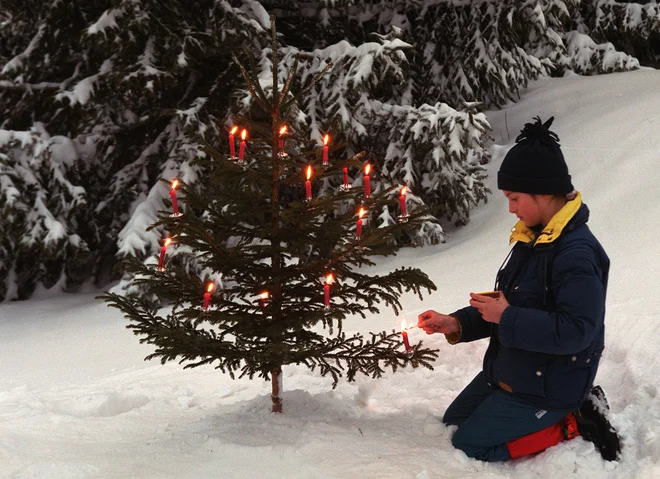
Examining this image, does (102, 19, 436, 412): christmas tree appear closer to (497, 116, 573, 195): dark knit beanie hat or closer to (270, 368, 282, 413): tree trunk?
(270, 368, 282, 413): tree trunk

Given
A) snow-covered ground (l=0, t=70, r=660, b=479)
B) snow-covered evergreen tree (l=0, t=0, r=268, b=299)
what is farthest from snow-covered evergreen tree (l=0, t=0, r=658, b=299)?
snow-covered ground (l=0, t=70, r=660, b=479)

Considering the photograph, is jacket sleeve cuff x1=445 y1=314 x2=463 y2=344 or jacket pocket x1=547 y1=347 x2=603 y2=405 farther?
jacket sleeve cuff x1=445 y1=314 x2=463 y2=344

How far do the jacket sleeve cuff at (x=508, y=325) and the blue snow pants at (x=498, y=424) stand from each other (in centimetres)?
44

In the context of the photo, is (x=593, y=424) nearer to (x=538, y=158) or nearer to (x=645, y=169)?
(x=538, y=158)

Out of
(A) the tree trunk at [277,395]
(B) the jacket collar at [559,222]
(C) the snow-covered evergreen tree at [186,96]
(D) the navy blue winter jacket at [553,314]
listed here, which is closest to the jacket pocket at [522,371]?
(D) the navy blue winter jacket at [553,314]

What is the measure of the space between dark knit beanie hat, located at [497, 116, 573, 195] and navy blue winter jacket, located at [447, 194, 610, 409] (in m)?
0.13

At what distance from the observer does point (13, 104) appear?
8.79m

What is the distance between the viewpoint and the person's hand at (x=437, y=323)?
3404 mm

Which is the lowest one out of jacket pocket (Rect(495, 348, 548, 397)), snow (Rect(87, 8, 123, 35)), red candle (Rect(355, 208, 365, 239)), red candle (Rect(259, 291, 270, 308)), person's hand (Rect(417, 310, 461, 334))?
jacket pocket (Rect(495, 348, 548, 397))

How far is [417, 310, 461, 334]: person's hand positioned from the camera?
3404 millimetres

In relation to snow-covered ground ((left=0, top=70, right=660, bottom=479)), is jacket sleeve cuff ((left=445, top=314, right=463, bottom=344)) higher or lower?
higher

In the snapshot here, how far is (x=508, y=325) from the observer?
9.53 ft

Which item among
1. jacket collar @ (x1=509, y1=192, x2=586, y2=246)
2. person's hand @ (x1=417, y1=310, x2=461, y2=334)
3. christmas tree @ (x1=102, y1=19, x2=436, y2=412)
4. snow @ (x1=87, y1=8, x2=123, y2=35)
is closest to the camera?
jacket collar @ (x1=509, y1=192, x2=586, y2=246)

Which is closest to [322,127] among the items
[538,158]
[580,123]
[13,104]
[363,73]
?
[363,73]
